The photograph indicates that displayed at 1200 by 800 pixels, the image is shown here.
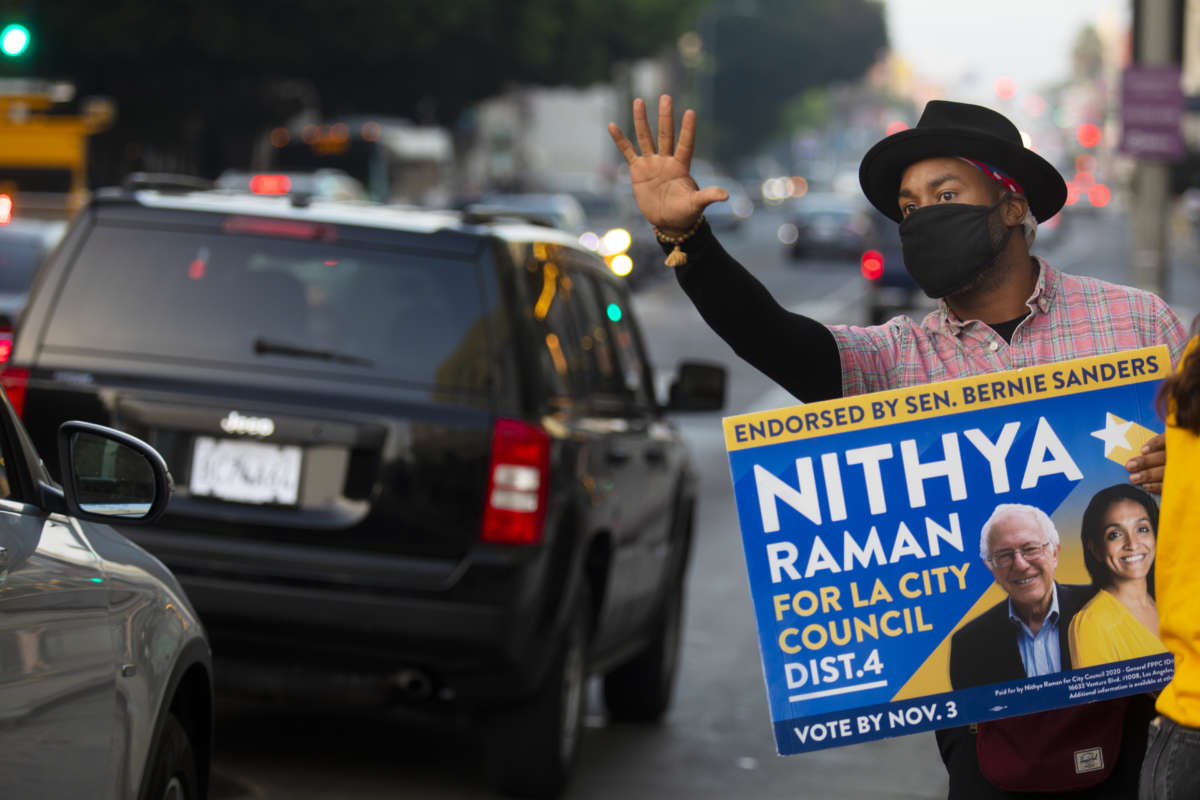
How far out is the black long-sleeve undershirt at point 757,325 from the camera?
11.7 ft

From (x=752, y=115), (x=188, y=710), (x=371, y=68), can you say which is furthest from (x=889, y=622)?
(x=752, y=115)

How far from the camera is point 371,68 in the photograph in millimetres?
51750

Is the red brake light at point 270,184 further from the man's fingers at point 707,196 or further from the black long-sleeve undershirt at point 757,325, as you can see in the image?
the man's fingers at point 707,196

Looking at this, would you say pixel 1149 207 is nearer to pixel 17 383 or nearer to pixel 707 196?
pixel 17 383

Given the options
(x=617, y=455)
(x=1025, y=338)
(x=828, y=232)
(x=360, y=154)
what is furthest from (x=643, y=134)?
(x=828, y=232)

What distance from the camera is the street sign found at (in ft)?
52.5

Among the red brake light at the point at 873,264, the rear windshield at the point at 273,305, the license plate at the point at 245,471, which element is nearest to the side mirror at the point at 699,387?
the rear windshield at the point at 273,305

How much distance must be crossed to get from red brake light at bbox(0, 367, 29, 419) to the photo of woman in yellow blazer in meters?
4.04

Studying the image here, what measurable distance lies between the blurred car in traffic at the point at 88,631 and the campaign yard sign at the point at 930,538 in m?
1.19

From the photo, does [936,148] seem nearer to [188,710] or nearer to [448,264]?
[188,710]

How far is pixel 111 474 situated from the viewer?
403 cm

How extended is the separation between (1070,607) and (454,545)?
10.3 ft

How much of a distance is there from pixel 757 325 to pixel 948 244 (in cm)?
35

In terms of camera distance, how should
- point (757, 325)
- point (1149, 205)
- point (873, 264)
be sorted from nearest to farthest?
point (757, 325) < point (1149, 205) < point (873, 264)
